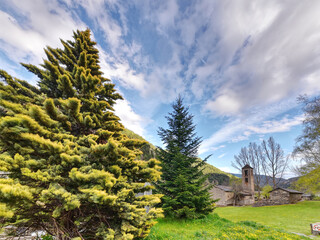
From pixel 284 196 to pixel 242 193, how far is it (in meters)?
7.48

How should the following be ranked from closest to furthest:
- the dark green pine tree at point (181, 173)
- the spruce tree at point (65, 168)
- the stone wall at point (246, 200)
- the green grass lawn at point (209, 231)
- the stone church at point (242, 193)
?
the spruce tree at point (65, 168) → the green grass lawn at point (209, 231) → the dark green pine tree at point (181, 173) → the stone church at point (242, 193) → the stone wall at point (246, 200)

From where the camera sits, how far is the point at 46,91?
5.15 m

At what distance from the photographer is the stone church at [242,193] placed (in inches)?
1123

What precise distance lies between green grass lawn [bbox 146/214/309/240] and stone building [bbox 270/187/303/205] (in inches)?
929

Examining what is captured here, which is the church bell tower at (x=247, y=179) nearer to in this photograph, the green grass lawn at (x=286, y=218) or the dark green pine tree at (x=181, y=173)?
the green grass lawn at (x=286, y=218)

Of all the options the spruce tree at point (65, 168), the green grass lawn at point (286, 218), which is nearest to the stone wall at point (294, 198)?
the green grass lawn at point (286, 218)

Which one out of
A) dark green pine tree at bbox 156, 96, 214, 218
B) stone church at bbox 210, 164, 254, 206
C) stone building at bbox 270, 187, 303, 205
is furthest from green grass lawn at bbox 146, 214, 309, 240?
stone building at bbox 270, 187, 303, 205

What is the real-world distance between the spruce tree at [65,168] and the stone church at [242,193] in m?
29.9

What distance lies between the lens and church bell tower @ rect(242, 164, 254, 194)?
30969mm

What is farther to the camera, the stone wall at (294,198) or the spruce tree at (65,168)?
the stone wall at (294,198)

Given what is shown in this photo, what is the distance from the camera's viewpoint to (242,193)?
29312 mm

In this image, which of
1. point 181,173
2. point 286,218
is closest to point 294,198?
point 286,218

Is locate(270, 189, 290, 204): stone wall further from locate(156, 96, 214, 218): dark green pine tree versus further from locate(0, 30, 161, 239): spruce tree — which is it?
locate(0, 30, 161, 239): spruce tree

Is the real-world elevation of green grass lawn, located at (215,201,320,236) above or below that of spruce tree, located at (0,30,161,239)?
below
